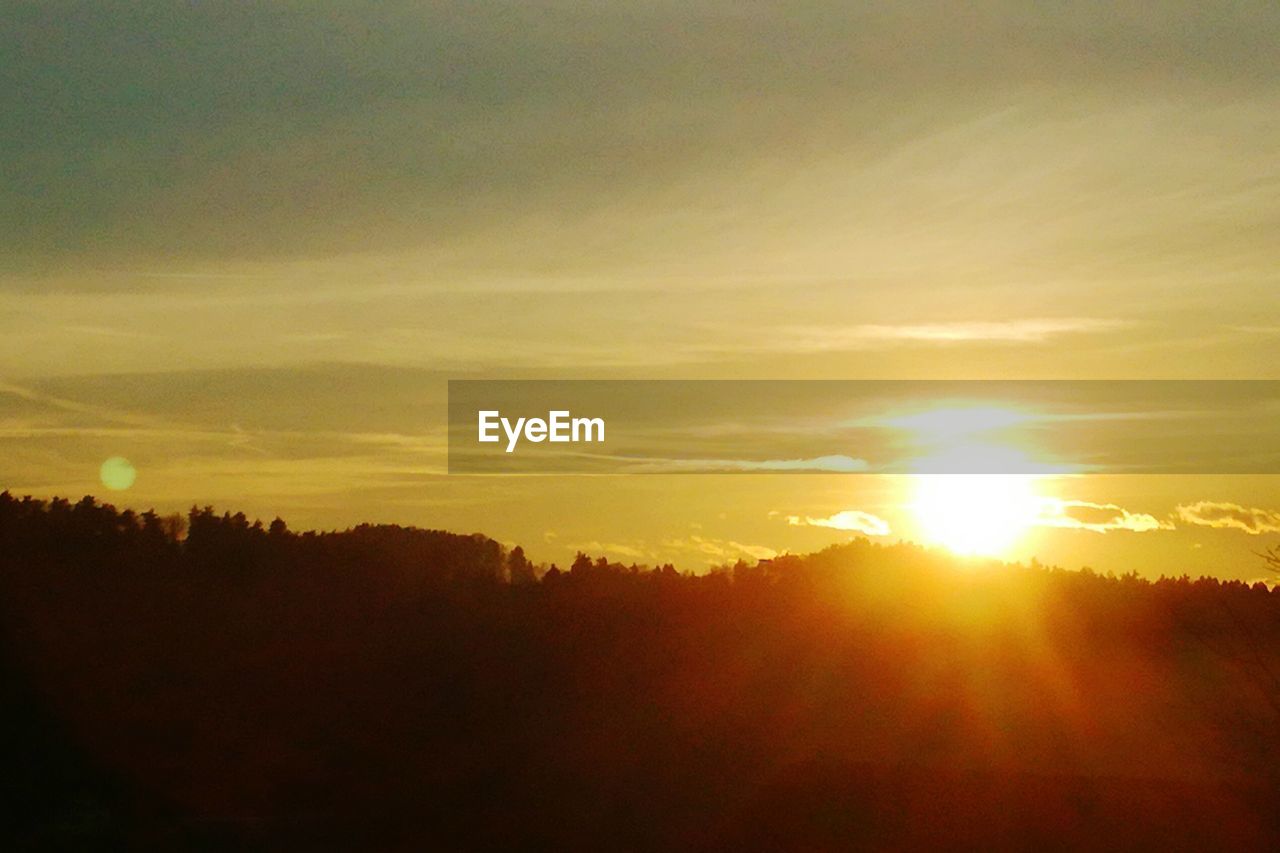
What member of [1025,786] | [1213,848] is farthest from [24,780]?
[1213,848]

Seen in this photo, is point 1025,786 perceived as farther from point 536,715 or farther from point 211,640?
point 211,640

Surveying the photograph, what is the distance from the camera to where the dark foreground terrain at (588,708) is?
80.5ft

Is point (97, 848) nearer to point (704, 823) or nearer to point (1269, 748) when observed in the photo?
point (704, 823)

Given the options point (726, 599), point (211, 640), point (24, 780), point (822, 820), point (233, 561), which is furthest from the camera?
point (233, 561)

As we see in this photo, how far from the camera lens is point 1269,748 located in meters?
23.6

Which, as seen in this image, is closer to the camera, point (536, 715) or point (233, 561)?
point (536, 715)

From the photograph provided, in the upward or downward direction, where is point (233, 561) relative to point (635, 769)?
upward

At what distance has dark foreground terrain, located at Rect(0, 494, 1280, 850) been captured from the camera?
24.5 meters

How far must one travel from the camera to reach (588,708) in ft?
123

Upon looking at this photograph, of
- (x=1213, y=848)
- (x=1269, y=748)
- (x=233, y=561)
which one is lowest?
(x=1213, y=848)

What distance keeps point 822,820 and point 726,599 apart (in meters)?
18.9

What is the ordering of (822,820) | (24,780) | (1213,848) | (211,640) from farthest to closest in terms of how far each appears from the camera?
(211,640) → (24,780) → (822,820) → (1213,848)

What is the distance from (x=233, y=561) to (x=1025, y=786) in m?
30.1

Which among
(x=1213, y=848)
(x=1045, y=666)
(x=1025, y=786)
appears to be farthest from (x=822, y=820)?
(x=1045, y=666)
